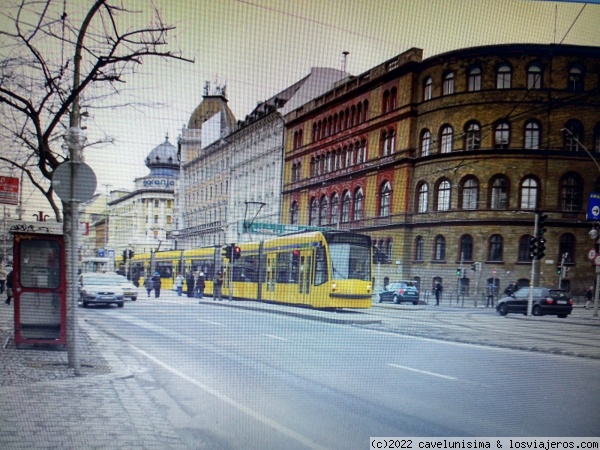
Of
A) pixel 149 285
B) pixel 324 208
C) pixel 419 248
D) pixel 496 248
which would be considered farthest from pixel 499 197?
pixel 149 285

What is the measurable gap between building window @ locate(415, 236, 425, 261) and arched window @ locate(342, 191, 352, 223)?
0.85 m

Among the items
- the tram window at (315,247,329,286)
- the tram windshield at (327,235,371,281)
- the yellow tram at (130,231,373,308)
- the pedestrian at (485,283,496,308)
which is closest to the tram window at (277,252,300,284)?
the yellow tram at (130,231,373,308)

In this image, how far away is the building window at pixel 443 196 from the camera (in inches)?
169

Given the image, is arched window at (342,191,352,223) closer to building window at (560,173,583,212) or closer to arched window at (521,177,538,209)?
arched window at (521,177,538,209)

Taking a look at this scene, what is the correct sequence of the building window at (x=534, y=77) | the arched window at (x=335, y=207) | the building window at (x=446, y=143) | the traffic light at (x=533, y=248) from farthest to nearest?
1. the arched window at (x=335, y=207)
2. the building window at (x=446, y=143)
3. the traffic light at (x=533, y=248)
4. the building window at (x=534, y=77)

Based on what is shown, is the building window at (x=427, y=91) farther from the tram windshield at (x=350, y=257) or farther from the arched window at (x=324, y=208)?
the tram windshield at (x=350, y=257)

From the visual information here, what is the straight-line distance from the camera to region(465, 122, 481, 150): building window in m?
4.23

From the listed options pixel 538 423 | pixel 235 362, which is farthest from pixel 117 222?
pixel 538 423

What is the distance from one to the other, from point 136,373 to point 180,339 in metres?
0.56

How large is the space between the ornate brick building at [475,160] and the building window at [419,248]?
1 centimetres

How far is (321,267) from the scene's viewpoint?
21.0 ft

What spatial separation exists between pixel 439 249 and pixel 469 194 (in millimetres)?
544

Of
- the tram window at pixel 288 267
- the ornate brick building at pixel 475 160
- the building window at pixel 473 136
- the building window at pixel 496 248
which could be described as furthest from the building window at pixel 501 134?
the tram window at pixel 288 267

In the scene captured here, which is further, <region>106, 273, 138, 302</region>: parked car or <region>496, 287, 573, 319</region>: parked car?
<region>106, 273, 138, 302</region>: parked car
